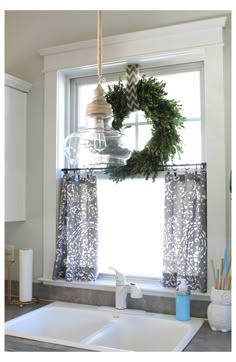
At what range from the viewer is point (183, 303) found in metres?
2.06

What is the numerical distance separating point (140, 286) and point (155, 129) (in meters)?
0.91

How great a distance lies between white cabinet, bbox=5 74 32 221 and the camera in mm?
2510

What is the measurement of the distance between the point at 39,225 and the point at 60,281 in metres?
0.38

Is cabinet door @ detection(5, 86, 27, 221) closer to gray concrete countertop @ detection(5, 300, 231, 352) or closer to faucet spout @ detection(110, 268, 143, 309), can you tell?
faucet spout @ detection(110, 268, 143, 309)

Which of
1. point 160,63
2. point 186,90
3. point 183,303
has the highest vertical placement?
point 160,63

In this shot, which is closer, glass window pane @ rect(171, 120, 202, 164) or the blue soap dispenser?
the blue soap dispenser

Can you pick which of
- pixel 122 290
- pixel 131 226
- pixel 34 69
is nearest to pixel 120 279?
pixel 122 290

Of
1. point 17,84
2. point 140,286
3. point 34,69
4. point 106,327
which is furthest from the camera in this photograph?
point 34,69

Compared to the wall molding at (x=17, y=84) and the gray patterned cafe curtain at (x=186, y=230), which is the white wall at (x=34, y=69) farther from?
the gray patterned cafe curtain at (x=186, y=230)

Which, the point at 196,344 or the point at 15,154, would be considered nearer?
the point at 196,344

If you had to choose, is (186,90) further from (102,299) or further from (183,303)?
(102,299)

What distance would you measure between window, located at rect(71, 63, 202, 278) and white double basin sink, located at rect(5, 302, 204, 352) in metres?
0.32

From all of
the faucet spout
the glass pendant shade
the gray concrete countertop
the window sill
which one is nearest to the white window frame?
the window sill
